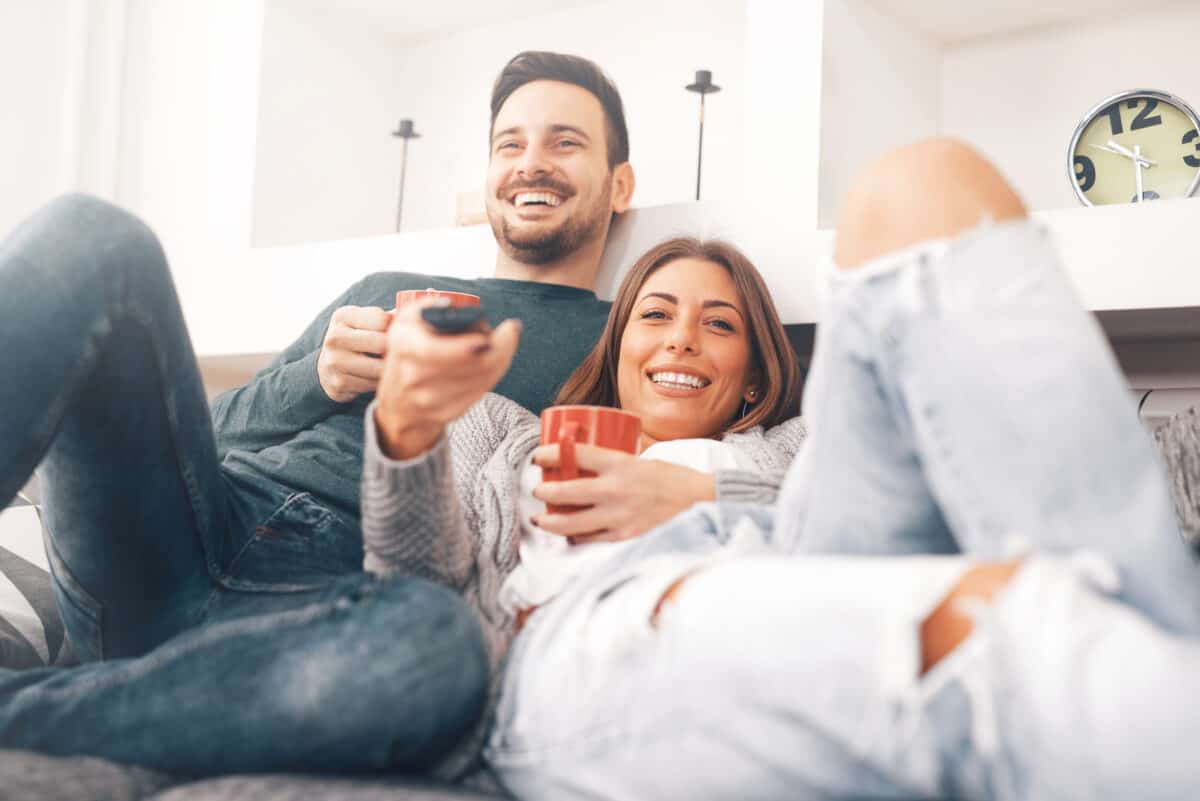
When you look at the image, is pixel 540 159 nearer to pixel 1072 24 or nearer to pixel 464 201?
pixel 464 201

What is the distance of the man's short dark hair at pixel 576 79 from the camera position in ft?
6.62

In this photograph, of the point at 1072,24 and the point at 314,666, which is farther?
Answer: the point at 1072,24

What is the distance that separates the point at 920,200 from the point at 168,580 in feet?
2.80

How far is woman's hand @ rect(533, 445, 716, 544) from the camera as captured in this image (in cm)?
110

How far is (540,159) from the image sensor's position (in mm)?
1935

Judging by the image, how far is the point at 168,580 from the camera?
123 cm

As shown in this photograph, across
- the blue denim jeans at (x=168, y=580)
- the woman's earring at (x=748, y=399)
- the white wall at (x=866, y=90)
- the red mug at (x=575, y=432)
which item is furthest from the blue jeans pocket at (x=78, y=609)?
the white wall at (x=866, y=90)

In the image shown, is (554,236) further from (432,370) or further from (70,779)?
(70,779)

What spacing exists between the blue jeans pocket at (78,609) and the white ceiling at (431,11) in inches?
73.0

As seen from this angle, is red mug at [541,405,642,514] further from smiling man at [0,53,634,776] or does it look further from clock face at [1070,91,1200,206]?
clock face at [1070,91,1200,206]

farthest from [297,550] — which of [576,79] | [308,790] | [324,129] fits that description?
[324,129]

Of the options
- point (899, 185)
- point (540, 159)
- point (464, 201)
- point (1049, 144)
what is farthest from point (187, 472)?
point (1049, 144)

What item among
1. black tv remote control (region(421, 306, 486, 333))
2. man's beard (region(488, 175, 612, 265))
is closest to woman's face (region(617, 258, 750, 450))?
man's beard (region(488, 175, 612, 265))

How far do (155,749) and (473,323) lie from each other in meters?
0.40
